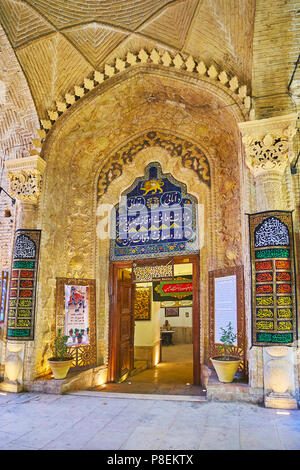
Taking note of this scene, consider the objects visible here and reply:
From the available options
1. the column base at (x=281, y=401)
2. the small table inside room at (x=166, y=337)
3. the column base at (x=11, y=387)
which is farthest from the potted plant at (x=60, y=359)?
the small table inside room at (x=166, y=337)

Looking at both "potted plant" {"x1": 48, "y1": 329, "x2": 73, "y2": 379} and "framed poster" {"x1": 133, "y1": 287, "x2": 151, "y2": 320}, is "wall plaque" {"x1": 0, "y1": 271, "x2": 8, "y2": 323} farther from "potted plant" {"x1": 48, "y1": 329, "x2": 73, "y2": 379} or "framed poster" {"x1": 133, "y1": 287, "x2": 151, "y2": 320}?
"framed poster" {"x1": 133, "y1": 287, "x2": 151, "y2": 320}

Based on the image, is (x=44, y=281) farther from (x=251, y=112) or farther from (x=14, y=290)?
(x=251, y=112)

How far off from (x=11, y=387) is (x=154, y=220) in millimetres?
4005

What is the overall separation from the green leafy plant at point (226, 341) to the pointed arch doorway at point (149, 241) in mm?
855

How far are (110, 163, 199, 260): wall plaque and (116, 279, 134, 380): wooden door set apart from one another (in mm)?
863

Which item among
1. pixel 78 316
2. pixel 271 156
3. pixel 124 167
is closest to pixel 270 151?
pixel 271 156

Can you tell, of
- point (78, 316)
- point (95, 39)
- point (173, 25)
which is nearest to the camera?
point (173, 25)

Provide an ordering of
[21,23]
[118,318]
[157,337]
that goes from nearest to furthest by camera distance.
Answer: [21,23], [118,318], [157,337]

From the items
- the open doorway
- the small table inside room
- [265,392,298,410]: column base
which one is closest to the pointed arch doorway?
the open doorway

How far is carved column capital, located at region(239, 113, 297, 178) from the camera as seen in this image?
5145 mm

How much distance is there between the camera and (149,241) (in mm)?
7281

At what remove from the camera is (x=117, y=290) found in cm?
753

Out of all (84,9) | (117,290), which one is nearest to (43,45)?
(84,9)

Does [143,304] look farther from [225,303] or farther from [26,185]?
[26,185]
